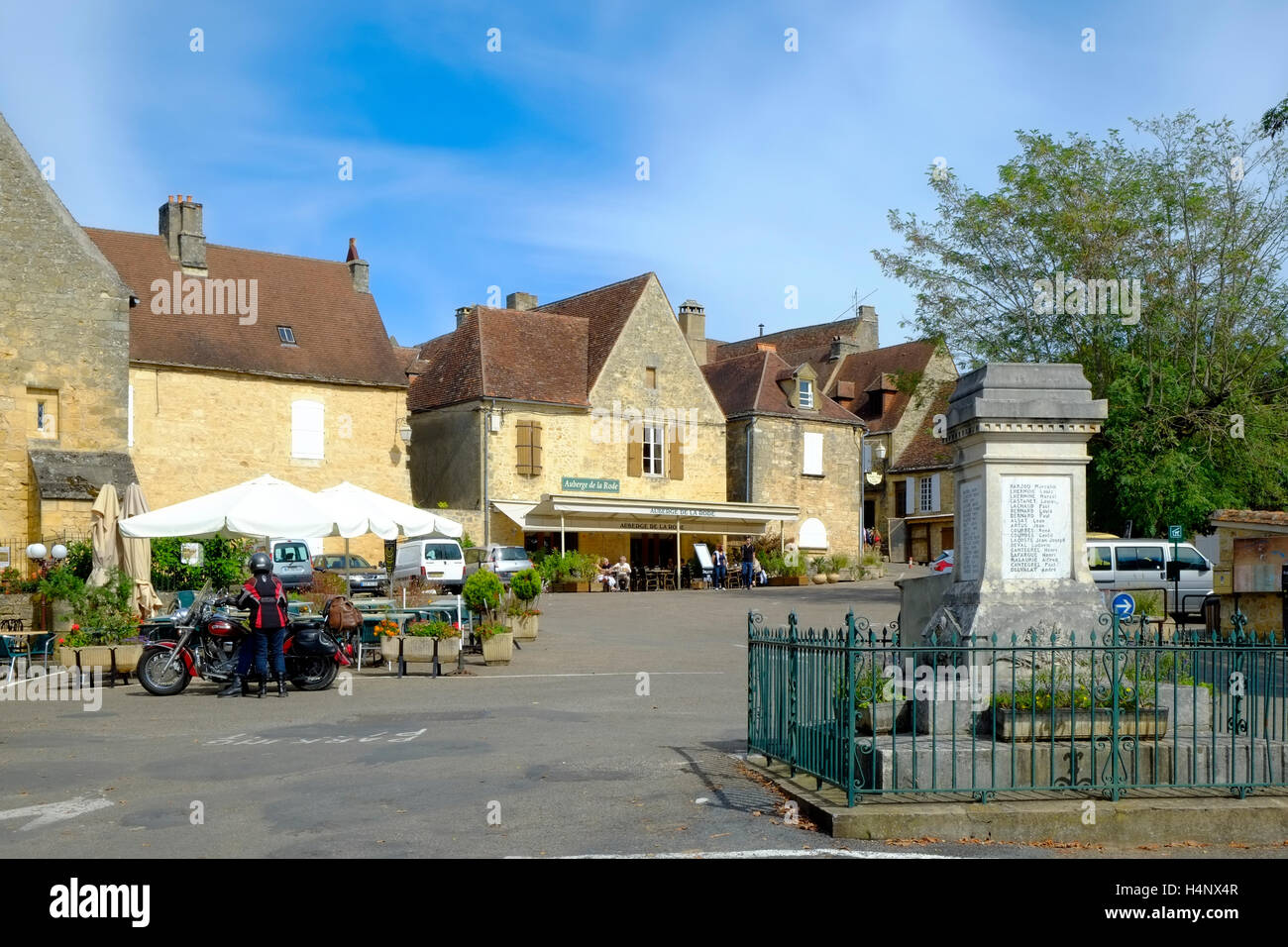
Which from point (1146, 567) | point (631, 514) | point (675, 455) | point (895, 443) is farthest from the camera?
point (895, 443)

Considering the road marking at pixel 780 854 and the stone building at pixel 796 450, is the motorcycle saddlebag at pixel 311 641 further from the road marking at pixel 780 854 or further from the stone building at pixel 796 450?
the stone building at pixel 796 450

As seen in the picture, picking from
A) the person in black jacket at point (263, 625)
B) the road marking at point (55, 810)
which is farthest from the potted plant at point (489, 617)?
the road marking at point (55, 810)

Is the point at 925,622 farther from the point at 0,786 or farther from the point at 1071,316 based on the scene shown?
the point at 1071,316

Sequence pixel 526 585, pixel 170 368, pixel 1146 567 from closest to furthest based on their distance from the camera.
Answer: pixel 526 585 → pixel 1146 567 → pixel 170 368

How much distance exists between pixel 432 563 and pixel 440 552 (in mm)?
1004

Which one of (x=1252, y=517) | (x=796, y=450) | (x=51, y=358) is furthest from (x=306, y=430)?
(x=1252, y=517)

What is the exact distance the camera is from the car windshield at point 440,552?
3089cm

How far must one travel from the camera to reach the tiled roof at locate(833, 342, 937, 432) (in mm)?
51875

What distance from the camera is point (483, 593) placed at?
60.5ft

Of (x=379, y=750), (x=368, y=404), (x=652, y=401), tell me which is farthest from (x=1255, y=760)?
(x=652, y=401)

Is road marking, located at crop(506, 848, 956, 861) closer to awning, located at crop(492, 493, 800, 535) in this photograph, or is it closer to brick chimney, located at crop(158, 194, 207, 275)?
awning, located at crop(492, 493, 800, 535)

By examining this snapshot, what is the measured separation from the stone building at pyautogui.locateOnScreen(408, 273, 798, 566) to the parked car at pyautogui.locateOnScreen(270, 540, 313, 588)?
7711mm

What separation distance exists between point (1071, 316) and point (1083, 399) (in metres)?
21.9

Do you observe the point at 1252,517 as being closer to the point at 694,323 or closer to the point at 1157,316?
the point at 1157,316
